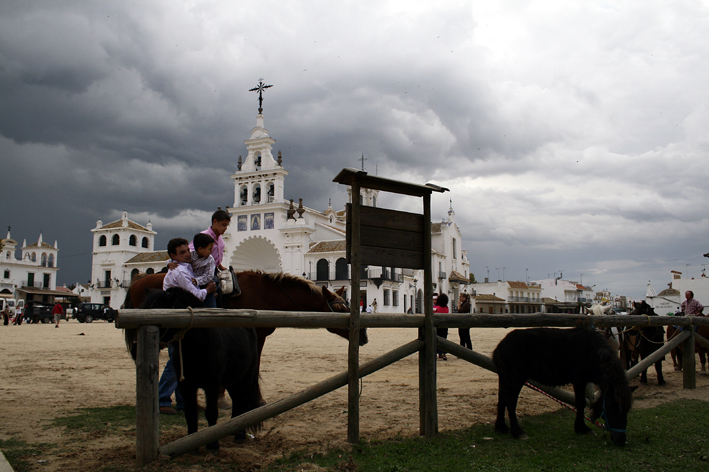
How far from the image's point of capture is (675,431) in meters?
4.88

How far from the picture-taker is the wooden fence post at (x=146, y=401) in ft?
11.2

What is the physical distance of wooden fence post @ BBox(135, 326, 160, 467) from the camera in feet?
11.2

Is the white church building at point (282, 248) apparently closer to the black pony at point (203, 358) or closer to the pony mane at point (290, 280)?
the pony mane at point (290, 280)

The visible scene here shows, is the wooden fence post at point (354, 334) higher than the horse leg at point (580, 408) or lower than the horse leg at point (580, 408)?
higher

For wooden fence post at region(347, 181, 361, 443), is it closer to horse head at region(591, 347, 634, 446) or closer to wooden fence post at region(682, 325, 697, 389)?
horse head at region(591, 347, 634, 446)

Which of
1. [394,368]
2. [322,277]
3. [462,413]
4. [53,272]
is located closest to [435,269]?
[322,277]

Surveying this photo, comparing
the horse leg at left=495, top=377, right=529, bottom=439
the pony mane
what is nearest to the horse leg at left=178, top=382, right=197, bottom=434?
the pony mane

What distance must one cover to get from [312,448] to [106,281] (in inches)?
2465

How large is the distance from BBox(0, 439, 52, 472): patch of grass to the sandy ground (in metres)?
0.10

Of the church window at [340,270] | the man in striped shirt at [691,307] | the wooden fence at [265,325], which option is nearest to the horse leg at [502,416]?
the wooden fence at [265,325]

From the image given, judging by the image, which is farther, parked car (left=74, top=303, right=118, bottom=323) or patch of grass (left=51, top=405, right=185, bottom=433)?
parked car (left=74, top=303, right=118, bottom=323)

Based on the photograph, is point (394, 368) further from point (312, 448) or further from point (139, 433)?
point (139, 433)

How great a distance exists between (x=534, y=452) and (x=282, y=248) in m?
42.6

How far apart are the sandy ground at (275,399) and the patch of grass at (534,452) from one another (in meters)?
0.38
